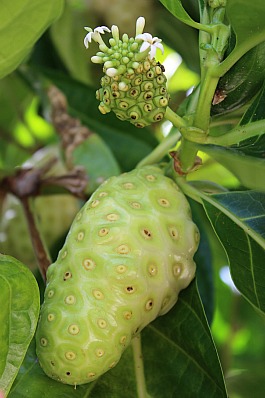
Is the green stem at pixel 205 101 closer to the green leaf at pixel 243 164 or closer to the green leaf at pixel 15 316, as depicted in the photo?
the green leaf at pixel 243 164

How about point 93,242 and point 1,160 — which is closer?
point 93,242

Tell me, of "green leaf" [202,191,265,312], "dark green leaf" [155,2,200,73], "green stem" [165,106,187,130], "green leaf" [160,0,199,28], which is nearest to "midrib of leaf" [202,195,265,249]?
"green leaf" [202,191,265,312]

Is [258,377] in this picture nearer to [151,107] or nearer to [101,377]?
[101,377]

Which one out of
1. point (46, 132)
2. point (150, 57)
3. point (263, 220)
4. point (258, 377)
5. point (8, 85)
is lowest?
point (258, 377)

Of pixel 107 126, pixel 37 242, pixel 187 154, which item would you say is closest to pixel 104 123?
pixel 107 126

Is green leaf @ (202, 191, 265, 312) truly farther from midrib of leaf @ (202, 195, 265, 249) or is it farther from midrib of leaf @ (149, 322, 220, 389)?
midrib of leaf @ (149, 322, 220, 389)

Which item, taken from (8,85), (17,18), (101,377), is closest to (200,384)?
(101,377)
